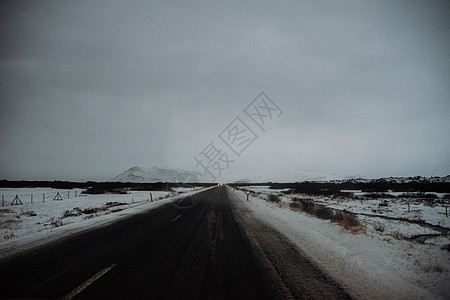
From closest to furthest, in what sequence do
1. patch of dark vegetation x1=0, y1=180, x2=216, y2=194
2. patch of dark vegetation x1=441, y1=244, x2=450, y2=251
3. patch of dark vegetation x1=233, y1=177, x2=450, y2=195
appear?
patch of dark vegetation x1=441, y1=244, x2=450, y2=251 < patch of dark vegetation x1=0, y1=180, x2=216, y2=194 < patch of dark vegetation x1=233, y1=177, x2=450, y2=195

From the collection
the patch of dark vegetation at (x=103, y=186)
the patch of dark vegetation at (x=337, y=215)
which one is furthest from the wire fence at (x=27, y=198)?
the patch of dark vegetation at (x=337, y=215)

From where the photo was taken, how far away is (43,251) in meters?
5.87

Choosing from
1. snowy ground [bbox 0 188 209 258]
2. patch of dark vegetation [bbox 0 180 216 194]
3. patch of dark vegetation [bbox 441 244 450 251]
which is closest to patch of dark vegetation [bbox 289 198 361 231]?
patch of dark vegetation [bbox 441 244 450 251]

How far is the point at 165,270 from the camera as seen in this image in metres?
4.46

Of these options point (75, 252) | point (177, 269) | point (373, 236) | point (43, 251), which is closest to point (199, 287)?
point (177, 269)

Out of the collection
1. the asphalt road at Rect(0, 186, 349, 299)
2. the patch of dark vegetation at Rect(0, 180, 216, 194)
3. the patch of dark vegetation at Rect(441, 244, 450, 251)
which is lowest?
the patch of dark vegetation at Rect(0, 180, 216, 194)

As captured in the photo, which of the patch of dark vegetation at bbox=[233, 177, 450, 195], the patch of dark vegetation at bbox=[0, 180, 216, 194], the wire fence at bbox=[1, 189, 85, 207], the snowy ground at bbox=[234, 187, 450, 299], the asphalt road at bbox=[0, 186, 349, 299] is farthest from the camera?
the patch of dark vegetation at bbox=[233, 177, 450, 195]

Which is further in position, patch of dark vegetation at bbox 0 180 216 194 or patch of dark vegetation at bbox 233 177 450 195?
patch of dark vegetation at bbox 233 177 450 195

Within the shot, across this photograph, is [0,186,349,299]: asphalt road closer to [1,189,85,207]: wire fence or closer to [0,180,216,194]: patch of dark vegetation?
[1,189,85,207]: wire fence

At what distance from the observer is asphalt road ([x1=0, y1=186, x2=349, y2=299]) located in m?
3.57

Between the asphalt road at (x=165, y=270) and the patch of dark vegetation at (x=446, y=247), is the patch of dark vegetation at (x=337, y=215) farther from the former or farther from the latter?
the asphalt road at (x=165, y=270)

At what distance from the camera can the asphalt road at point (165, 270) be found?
3.57 m

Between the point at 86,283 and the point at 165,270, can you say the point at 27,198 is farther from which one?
the point at 165,270

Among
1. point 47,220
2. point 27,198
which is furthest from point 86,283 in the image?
point 27,198
